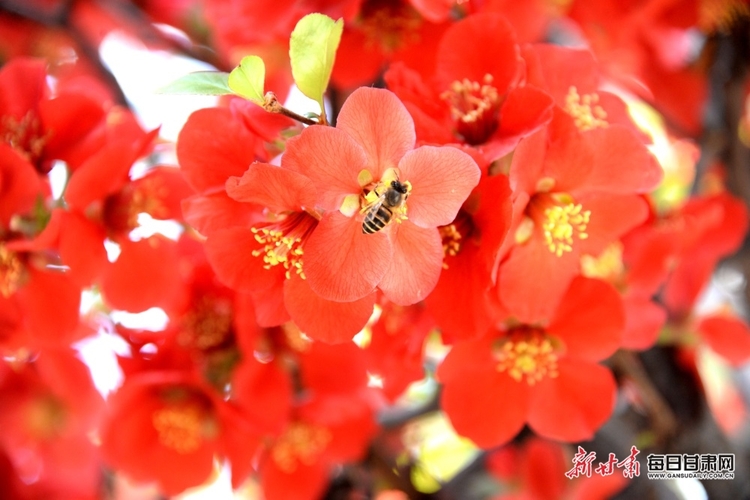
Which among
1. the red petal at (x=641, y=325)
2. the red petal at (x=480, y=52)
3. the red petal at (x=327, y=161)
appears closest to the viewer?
the red petal at (x=327, y=161)

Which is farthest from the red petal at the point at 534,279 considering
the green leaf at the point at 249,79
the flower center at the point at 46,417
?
the flower center at the point at 46,417

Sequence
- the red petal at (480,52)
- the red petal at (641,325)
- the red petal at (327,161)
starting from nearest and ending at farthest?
the red petal at (327,161), the red petal at (480,52), the red petal at (641,325)

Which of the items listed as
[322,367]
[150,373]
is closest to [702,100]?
[322,367]

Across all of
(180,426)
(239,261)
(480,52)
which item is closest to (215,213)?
(239,261)

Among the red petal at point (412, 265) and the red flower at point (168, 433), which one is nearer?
the red petal at point (412, 265)

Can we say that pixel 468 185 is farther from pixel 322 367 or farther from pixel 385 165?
pixel 322 367

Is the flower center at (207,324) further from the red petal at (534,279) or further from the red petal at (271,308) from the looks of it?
the red petal at (534,279)

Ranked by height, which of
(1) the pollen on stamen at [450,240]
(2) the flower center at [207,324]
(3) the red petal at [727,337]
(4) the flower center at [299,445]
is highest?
(1) the pollen on stamen at [450,240]

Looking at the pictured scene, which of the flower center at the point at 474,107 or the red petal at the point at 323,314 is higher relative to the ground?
the flower center at the point at 474,107
